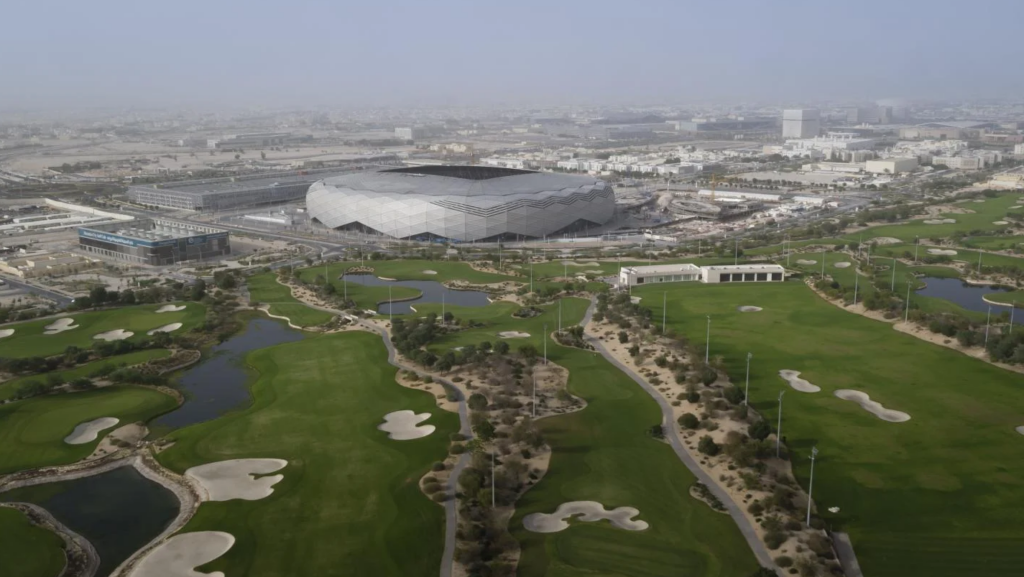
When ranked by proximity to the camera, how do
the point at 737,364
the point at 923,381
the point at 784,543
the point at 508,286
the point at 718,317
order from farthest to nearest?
the point at 508,286 → the point at 718,317 → the point at 737,364 → the point at 923,381 → the point at 784,543

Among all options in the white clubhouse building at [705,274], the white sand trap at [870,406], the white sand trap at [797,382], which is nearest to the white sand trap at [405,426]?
the white sand trap at [797,382]

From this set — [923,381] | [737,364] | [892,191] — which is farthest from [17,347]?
[892,191]

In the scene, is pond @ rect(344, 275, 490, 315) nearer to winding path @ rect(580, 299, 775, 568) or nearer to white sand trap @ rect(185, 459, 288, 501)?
winding path @ rect(580, 299, 775, 568)

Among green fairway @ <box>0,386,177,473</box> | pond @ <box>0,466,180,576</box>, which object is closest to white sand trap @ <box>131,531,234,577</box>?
pond @ <box>0,466,180,576</box>

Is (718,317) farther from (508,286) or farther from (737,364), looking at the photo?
(508,286)

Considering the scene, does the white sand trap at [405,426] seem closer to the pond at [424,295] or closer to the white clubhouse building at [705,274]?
the pond at [424,295]

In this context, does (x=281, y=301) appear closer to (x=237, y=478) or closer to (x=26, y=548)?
(x=237, y=478)
